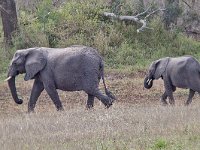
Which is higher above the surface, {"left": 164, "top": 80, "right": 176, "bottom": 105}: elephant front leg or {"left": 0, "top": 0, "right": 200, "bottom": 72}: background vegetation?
{"left": 164, "top": 80, "right": 176, "bottom": 105}: elephant front leg

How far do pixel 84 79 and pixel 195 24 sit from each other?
1780 cm

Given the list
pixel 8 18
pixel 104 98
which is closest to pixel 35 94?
pixel 104 98

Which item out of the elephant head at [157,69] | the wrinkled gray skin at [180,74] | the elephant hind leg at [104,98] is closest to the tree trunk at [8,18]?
the elephant head at [157,69]

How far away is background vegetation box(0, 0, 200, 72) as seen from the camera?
24531 mm

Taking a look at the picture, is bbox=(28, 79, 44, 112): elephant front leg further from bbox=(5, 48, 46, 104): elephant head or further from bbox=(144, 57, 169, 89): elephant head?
bbox=(144, 57, 169, 89): elephant head

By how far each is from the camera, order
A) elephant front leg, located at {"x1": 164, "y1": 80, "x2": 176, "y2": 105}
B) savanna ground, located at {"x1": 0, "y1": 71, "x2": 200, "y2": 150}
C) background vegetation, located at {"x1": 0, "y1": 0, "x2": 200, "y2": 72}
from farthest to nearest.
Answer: background vegetation, located at {"x1": 0, "y1": 0, "x2": 200, "y2": 72}
elephant front leg, located at {"x1": 164, "y1": 80, "x2": 176, "y2": 105}
savanna ground, located at {"x1": 0, "y1": 71, "x2": 200, "y2": 150}

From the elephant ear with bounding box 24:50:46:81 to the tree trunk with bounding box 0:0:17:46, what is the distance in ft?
34.5

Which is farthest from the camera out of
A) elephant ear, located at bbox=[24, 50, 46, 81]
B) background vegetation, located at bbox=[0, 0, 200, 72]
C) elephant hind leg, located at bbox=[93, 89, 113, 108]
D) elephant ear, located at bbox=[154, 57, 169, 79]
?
background vegetation, located at bbox=[0, 0, 200, 72]

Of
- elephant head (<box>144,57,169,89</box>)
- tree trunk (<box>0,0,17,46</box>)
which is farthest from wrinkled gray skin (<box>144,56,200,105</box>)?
tree trunk (<box>0,0,17,46</box>)

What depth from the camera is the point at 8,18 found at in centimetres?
2525

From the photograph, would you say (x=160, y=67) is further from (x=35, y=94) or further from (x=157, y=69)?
(x=35, y=94)

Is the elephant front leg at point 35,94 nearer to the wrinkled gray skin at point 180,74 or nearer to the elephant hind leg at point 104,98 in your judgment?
the elephant hind leg at point 104,98

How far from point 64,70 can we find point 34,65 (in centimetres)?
80

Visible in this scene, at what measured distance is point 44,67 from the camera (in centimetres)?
1467
